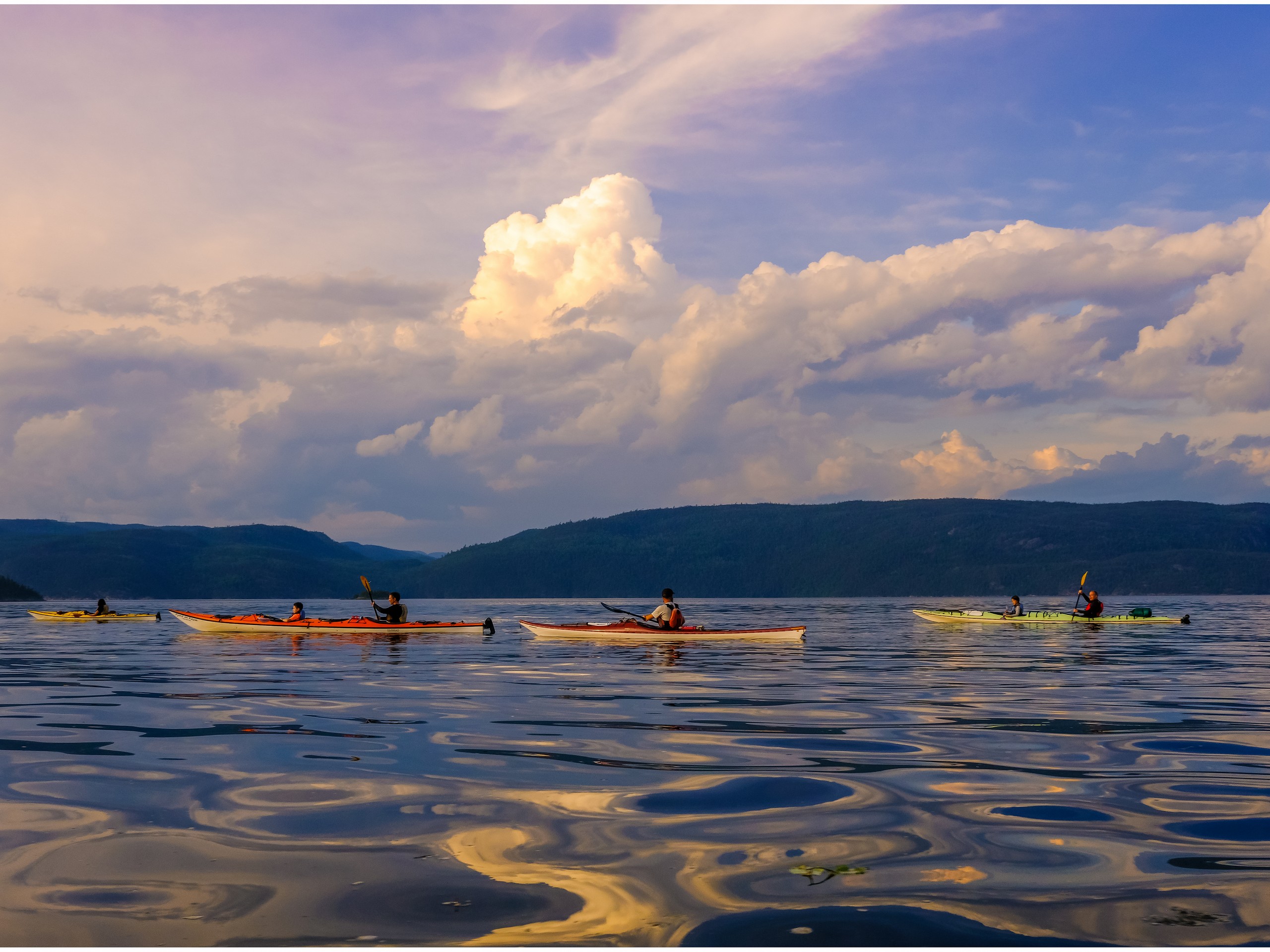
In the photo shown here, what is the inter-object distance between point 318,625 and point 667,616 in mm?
16247

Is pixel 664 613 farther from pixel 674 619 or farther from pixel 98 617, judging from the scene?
pixel 98 617

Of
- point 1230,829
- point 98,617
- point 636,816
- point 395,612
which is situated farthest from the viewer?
point 98,617

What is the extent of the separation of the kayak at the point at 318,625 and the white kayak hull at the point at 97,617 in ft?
70.0

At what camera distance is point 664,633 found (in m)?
40.9

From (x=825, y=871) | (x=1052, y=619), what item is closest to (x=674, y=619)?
(x=1052, y=619)

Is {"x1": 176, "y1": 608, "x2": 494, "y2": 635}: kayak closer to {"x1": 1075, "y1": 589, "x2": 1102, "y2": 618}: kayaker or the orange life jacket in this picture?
the orange life jacket

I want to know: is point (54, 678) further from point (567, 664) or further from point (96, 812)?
point (96, 812)

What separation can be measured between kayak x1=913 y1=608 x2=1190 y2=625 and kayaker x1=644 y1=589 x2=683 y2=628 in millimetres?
22767

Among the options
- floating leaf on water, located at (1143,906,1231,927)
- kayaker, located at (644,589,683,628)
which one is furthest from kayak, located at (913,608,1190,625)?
floating leaf on water, located at (1143,906,1231,927)

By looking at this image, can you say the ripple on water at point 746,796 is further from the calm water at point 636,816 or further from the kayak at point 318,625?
the kayak at point 318,625

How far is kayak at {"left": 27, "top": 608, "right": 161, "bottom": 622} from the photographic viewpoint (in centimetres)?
6956

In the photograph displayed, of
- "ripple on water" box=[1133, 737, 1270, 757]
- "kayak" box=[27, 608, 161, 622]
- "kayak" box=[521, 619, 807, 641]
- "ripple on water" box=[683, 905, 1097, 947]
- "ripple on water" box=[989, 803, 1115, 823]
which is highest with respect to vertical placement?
"ripple on water" box=[683, 905, 1097, 947]

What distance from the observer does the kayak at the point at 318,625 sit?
1822 inches

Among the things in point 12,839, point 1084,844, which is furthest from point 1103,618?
point 12,839
